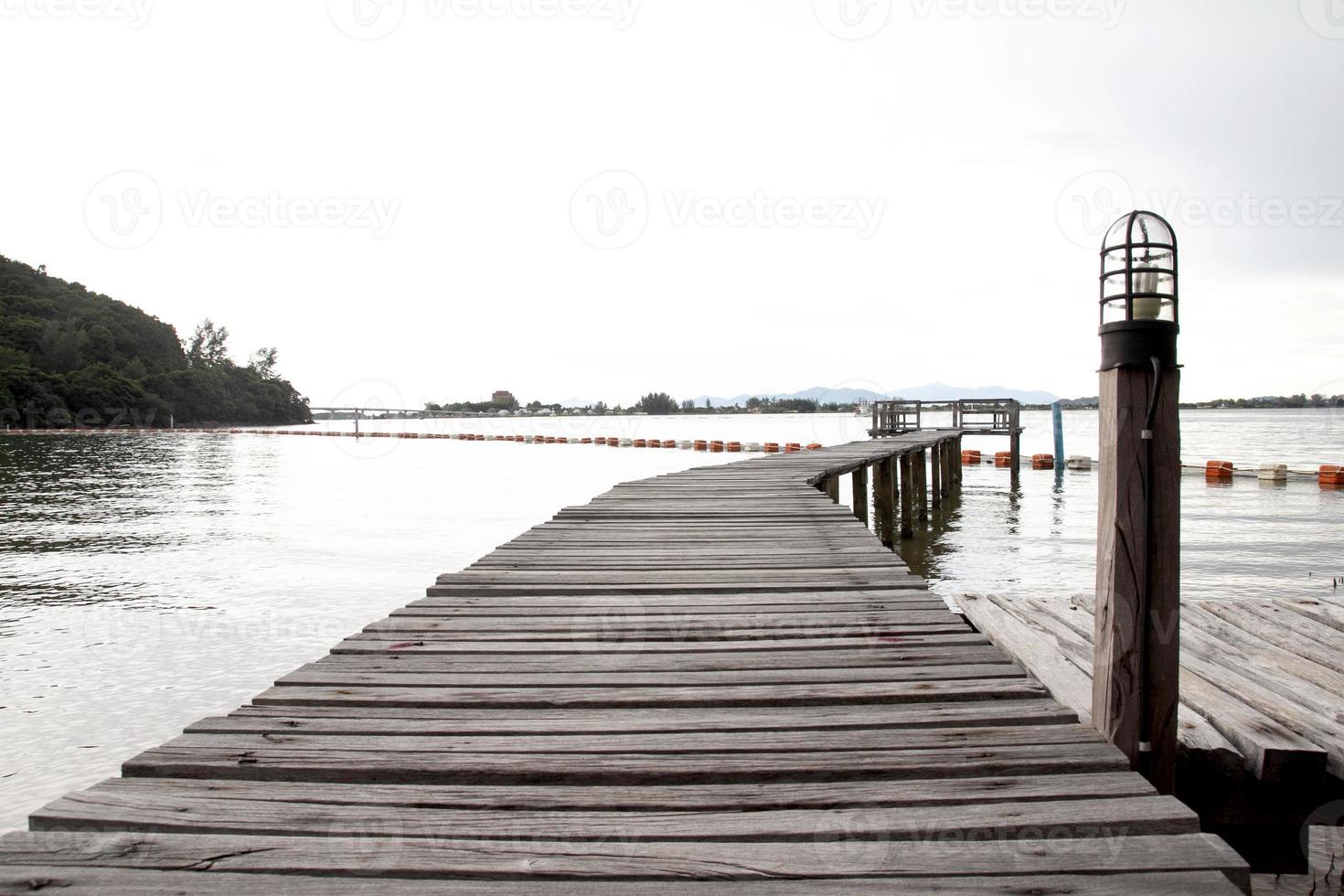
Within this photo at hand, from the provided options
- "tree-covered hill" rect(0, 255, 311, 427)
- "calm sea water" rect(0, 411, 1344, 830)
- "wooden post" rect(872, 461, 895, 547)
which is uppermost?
"tree-covered hill" rect(0, 255, 311, 427)

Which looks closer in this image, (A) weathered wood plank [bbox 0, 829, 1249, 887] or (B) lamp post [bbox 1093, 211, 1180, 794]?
(A) weathered wood plank [bbox 0, 829, 1249, 887]

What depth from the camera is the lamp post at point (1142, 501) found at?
222cm

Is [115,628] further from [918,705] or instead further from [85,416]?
[85,416]

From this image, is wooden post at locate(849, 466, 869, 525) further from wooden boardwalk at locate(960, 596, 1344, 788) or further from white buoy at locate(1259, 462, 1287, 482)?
white buoy at locate(1259, 462, 1287, 482)

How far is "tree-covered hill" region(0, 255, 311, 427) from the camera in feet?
239

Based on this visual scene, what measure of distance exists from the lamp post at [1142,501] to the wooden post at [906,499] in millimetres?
13374

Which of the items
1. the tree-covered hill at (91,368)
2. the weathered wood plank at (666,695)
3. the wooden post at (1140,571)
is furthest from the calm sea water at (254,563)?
the tree-covered hill at (91,368)

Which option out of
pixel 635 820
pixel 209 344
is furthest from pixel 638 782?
pixel 209 344

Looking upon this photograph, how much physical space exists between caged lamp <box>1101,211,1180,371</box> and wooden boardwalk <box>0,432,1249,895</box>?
1.05 meters

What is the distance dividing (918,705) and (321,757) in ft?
5.68

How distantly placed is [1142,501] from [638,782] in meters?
1.50

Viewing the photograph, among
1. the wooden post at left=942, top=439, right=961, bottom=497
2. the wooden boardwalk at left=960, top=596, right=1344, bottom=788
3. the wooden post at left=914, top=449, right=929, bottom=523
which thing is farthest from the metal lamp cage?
the wooden post at left=942, top=439, right=961, bottom=497

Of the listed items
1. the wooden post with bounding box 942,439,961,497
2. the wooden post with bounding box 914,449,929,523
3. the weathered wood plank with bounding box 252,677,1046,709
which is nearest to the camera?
the weathered wood plank with bounding box 252,677,1046,709

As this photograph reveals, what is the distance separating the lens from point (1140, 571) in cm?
225
